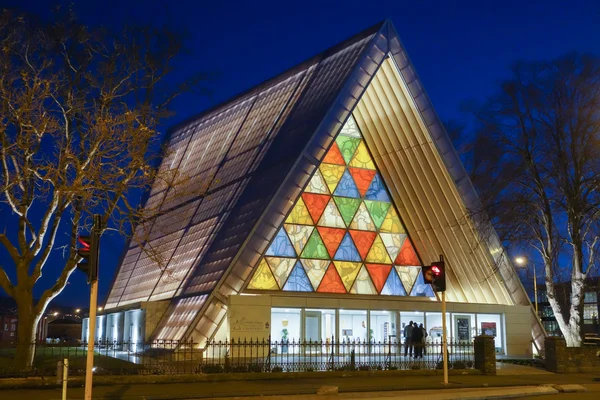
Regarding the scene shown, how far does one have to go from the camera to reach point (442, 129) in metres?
28.7

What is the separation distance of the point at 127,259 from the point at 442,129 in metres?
22.3

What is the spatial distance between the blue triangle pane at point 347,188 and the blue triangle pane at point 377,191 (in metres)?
0.67

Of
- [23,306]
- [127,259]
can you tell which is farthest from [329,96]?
[127,259]

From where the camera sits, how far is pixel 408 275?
31.2 metres

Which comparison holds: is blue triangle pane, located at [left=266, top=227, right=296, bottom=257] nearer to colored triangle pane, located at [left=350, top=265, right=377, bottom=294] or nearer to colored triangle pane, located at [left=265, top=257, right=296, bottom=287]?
colored triangle pane, located at [left=265, top=257, right=296, bottom=287]

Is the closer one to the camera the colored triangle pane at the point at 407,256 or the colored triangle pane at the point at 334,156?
the colored triangle pane at the point at 334,156

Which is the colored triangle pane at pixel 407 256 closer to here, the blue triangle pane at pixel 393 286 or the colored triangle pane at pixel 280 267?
the blue triangle pane at pixel 393 286

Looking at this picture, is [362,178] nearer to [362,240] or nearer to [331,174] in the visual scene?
[331,174]

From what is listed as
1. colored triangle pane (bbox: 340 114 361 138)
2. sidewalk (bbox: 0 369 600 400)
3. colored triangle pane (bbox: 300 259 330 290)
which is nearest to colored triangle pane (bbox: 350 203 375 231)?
colored triangle pane (bbox: 300 259 330 290)

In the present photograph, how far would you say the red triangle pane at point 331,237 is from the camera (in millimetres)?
29562

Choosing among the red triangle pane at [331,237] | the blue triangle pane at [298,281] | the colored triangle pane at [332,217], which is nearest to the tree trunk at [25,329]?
the blue triangle pane at [298,281]

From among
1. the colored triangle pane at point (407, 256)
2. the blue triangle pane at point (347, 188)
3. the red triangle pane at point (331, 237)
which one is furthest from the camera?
the colored triangle pane at point (407, 256)

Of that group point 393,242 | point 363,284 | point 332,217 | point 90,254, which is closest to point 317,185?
point 332,217

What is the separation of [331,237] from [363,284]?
249 cm
